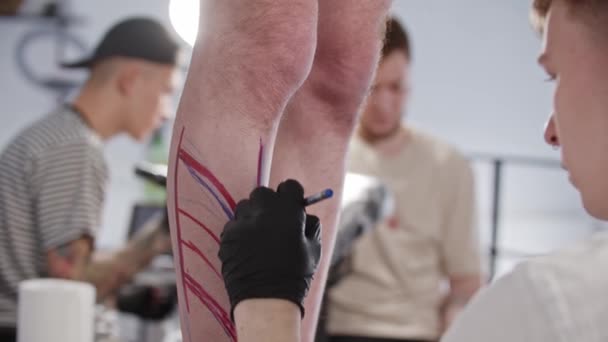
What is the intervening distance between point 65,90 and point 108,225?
81cm

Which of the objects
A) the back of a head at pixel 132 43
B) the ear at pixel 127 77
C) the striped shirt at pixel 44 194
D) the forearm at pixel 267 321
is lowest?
the striped shirt at pixel 44 194

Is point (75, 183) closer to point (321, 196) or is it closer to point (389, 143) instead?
point (389, 143)

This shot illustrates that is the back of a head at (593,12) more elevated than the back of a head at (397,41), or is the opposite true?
the back of a head at (593,12)

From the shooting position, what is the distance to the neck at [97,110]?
1.75 metres

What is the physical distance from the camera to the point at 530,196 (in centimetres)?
455

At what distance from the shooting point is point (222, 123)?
669 millimetres

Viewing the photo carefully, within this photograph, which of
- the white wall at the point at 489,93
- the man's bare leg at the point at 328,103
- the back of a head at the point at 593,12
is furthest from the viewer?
the white wall at the point at 489,93

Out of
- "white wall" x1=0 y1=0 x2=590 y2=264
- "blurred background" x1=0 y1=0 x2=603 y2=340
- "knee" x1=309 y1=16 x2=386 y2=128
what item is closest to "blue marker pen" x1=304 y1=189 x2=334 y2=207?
"knee" x1=309 y1=16 x2=386 y2=128

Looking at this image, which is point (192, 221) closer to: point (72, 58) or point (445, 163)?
point (445, 163)

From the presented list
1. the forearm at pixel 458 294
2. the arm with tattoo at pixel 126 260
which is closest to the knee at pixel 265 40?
the arm with tattoo at pixel 126 260

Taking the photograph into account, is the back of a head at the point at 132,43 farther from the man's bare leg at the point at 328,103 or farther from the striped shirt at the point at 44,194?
the man's bare leg at the point at 328,103

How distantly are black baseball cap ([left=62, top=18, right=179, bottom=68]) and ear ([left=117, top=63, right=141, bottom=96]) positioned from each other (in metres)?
0.03

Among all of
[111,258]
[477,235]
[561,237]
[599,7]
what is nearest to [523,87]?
[561,237]

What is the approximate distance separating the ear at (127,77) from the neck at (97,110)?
6 cm
